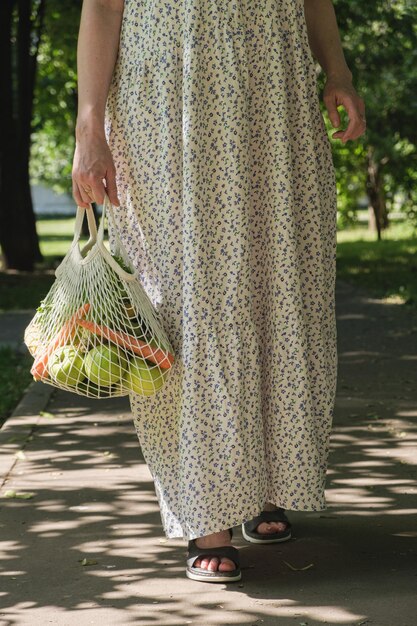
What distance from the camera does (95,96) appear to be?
3.59 metres

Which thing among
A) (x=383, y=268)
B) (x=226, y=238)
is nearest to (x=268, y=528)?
(x=226, y=238)

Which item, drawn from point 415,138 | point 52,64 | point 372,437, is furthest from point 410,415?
point 52,64

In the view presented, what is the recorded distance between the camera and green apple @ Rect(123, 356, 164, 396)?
3.43m

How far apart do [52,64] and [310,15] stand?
76.9 ft

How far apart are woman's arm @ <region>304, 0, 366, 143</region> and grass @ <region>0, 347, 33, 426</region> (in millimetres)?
3145

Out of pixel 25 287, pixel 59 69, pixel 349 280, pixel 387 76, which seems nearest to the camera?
pixel 349 280

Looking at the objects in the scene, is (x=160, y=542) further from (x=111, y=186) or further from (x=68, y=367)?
(x=111, y=186)

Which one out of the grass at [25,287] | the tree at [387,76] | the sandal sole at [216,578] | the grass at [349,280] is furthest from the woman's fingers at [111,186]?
the tree at [387,76]

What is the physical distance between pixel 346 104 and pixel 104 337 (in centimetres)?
123

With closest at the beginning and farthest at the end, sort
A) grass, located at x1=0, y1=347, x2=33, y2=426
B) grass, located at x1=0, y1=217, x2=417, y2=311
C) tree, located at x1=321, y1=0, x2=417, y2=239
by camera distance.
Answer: grass, located at x1=0, y1=347, x2=33, y2=426 → grass, located at x1=0, y1=217, x2=417, y2=311 → tree, located at x1=321, y1=0, x2=417, y2=239

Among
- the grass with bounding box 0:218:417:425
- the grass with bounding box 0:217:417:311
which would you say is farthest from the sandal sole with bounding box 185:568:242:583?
the grass with bounding box 0:217:417:311

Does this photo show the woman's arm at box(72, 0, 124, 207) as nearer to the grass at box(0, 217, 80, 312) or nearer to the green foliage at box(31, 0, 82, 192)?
the grass at box(0, 217, 80, 312)

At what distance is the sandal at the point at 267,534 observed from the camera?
397 centimetres

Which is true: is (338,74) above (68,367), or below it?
above
